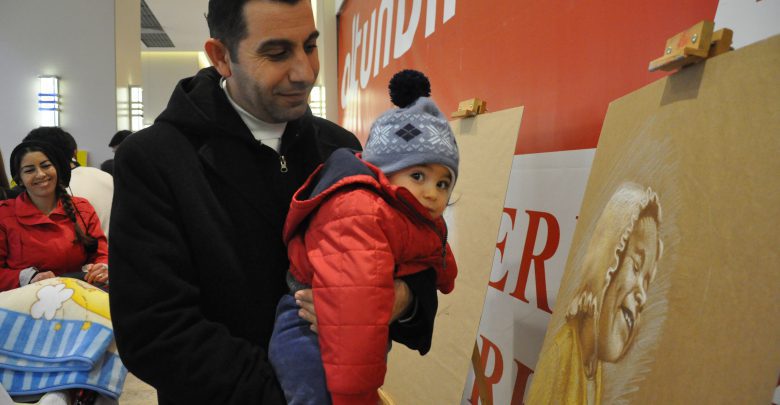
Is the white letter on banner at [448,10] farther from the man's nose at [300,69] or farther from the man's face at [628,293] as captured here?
the man's face at [628,293]

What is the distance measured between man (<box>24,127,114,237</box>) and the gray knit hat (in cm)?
245

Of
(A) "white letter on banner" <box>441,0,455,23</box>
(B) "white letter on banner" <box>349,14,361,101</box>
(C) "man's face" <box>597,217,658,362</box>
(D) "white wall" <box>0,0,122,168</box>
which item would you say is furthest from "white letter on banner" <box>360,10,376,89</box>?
(D) "white wall" <box>0,0,122,168</box>

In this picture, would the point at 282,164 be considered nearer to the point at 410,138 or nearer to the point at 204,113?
the point at 204,113

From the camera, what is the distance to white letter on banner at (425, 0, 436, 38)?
8.70 feet

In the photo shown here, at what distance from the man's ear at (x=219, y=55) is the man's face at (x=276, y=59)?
2cm

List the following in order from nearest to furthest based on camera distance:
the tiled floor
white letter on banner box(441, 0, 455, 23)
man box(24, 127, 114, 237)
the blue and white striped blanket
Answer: the blue and white striped blanket → white letter on banner box(441, 0, 455, 23) → man box(24, 127, 114, 237) → the tiled floor

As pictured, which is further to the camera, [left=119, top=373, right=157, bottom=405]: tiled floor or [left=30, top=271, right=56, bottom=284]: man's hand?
[left=119, top=373, right=157, bottom=405]: tiled floor

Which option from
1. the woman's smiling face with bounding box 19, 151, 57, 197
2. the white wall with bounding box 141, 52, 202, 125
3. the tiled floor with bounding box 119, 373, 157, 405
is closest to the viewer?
the woman's smiling face with bounding box 19, 151, 57, 197

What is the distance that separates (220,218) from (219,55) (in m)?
0.36

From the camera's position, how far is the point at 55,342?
6.66 feet

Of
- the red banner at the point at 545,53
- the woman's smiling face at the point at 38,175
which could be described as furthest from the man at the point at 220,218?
the woman's smiling face at the point at 38,175

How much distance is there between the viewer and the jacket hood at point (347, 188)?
1.05 metres

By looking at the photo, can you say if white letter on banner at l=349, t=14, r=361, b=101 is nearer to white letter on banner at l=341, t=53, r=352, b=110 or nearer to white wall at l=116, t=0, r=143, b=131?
white letter on banner at l=341, t=53, r=352, b=110

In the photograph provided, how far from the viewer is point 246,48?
107 centimetres
